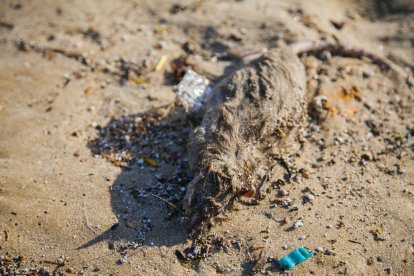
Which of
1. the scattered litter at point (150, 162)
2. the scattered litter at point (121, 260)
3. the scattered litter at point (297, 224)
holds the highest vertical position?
the scattered litter at point (150, 162)

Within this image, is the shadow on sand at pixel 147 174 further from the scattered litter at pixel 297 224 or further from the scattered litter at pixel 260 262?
the scattered litter at pixel 297 224

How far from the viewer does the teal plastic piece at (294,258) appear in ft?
14.4

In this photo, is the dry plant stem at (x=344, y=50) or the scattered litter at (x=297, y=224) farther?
the dry plant stem at (x=344, y=50)

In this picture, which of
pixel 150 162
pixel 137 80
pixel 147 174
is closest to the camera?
pixel 147 174

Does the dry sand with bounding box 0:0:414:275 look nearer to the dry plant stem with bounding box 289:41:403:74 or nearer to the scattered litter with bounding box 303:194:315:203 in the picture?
the scattered litter with bounding box 303:194:315:203

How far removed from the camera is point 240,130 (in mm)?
4930

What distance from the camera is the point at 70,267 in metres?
4.37

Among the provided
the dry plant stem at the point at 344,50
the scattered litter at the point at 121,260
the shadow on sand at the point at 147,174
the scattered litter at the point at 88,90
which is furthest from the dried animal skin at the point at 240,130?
the scattered litter at the point at 88,90

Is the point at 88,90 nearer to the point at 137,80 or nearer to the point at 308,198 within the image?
the point at 137,80

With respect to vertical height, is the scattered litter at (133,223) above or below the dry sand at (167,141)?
below

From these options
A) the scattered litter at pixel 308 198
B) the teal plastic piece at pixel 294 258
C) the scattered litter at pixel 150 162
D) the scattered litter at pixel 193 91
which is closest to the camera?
the teal plastic piece at pixel 294 258

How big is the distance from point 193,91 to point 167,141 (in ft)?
2.80

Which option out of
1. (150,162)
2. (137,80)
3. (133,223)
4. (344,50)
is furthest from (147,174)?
(344,50)

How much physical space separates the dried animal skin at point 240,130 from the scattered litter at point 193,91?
0.87ft
